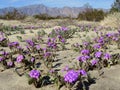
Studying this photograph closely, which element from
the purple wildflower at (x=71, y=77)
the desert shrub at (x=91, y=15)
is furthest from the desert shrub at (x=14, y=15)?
the purple wildflower at (x=71, y=77)

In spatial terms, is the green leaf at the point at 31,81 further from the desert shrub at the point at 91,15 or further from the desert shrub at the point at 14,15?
the desert shrub at the point at 91,15

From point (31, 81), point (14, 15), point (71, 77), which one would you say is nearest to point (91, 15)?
point (14, 15)

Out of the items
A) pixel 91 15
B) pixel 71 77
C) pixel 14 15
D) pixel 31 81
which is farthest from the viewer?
pixel 91 15

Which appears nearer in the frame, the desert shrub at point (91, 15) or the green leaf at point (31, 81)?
the green leaf at point (31, 81)

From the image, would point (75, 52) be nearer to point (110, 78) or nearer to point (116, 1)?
point (110, 78)

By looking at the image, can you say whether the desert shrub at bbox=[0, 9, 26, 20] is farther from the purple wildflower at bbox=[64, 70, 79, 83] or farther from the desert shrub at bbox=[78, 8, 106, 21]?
the purple wildflower at bbox=[64, 70, 79, 83]

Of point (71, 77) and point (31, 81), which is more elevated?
point (71, 77)

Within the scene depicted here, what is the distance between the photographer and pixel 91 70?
522 cm

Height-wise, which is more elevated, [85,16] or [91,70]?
[91,70]

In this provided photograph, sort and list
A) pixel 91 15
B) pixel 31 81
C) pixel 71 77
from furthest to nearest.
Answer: pixel 91 15 < pixel 31 81 < pixel 71 77

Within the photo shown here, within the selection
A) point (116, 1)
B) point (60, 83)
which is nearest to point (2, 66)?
point (60, 83)

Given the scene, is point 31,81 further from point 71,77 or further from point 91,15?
point 91,15

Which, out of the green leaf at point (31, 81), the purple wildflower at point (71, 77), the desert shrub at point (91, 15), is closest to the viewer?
the purple wildflower at point (71, 77)

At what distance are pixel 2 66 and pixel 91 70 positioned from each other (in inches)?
65.1
